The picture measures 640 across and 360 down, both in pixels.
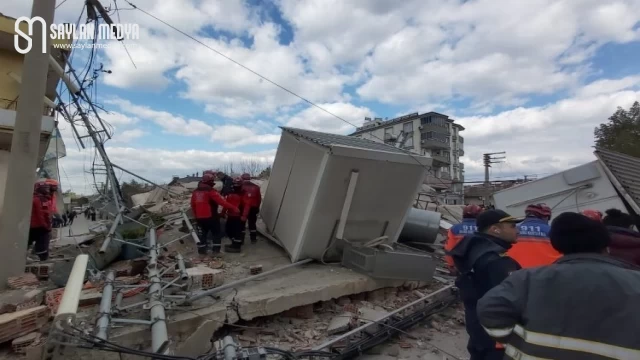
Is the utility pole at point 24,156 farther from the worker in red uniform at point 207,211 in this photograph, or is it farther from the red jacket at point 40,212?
the worker in red uniform at point 207,211

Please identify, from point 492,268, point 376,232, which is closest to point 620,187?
point 376,232

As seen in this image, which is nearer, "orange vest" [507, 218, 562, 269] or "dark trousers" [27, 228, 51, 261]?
"orange vest" [507, 218, 562, 269]

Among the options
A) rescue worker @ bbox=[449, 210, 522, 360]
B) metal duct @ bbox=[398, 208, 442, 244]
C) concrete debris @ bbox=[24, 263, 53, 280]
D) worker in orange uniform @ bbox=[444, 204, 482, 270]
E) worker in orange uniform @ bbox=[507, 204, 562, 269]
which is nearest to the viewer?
rescue worker @ bbox=[449, 210, 522, 360]

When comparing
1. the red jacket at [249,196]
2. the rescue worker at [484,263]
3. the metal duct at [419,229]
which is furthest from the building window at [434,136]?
the rescue worker at [484,263]

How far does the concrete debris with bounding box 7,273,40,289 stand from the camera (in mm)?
4780

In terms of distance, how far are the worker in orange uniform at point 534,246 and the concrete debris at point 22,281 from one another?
19.0 feet

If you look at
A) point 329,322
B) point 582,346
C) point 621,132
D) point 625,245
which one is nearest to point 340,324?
point 329,322

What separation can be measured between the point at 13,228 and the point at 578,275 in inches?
239

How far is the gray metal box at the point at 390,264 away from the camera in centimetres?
538

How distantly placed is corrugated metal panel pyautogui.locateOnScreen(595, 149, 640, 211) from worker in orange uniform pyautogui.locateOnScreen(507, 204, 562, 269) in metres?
3.52

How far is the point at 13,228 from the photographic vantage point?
494 cm

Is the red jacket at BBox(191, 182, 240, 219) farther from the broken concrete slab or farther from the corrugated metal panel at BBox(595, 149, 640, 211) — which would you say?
the corrugated metal panel at BBox(595, 149, 640, 211)

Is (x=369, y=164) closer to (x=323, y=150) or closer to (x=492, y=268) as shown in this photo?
(x=323, y=150)

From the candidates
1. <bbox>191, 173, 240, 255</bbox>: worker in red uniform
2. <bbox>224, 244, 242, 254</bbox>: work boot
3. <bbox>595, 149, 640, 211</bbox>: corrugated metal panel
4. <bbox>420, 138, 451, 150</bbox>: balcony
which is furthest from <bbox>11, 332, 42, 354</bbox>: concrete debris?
<bbox>420, 138, 451, 150</bbox>: balcony
